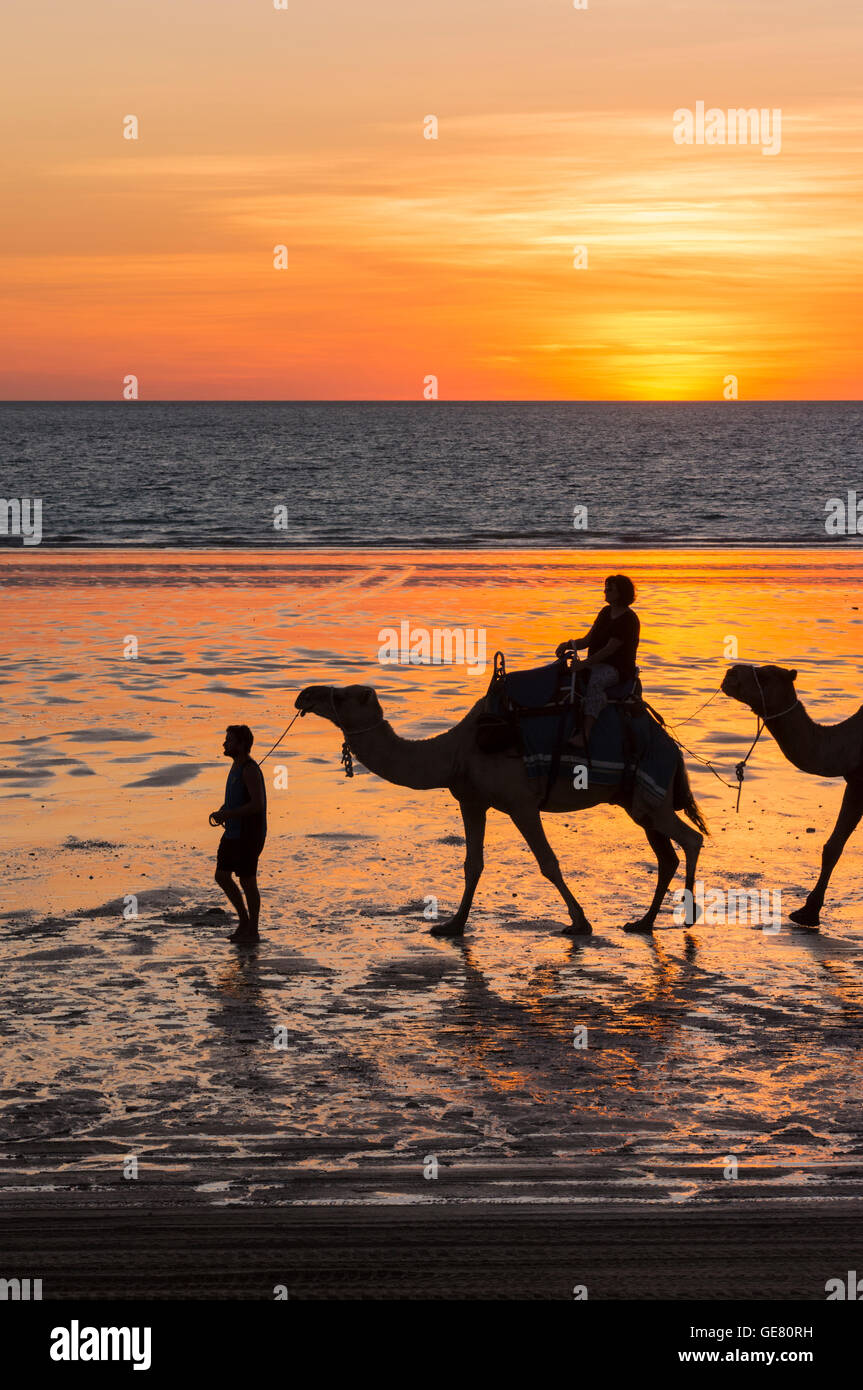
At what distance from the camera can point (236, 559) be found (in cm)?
3894

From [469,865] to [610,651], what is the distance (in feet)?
5.60

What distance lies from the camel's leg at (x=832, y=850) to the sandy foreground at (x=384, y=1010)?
18 cm

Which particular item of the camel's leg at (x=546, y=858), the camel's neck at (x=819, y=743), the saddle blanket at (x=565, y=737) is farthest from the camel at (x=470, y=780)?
the camel's neck at (x=819, y=743)

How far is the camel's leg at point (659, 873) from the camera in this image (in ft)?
34.4

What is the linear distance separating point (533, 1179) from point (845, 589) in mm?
26751

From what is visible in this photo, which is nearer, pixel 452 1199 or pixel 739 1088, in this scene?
pixel 452 1199

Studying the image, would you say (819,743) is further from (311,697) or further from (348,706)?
(311,697)

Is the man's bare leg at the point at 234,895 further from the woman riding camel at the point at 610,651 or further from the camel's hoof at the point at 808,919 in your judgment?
the camel's hoof at the point at 808,919

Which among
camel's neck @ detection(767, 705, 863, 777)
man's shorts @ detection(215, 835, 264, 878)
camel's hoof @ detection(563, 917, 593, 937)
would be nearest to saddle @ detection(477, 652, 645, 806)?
camel's hoof @ detection(563, 917, 593, 937)

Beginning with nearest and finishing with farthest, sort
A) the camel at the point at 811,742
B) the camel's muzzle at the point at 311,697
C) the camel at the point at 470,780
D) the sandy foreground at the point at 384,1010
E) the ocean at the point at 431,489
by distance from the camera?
1. the sandy foreground at the point at 384,1010
2. the camel's muzzle at the point at 311,697
3. the camel at the point at 470,780
4. the camel at the point at 811,742
5. the ocean at the point at 431,489

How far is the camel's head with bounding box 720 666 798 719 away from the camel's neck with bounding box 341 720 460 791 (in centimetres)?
189
